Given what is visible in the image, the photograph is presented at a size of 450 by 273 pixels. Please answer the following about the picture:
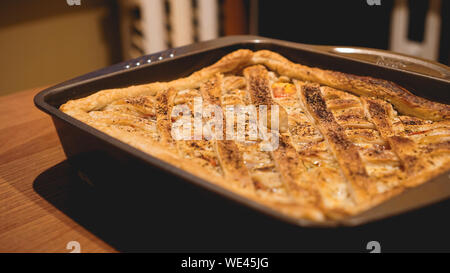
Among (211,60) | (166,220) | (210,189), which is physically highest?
(211,60)

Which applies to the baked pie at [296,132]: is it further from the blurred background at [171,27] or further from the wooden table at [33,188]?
the blurred background at [171,27]

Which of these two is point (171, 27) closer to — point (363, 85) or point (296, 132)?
point (363, 85)

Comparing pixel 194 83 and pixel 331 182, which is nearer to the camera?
pixel 331 182

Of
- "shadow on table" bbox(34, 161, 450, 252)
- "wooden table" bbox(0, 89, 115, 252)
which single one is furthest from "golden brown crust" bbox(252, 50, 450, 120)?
"wooden table" bbox(0, 89, 115, 252)

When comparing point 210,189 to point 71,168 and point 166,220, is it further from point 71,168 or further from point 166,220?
point 71,168

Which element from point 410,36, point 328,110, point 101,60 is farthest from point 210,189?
point 101,60

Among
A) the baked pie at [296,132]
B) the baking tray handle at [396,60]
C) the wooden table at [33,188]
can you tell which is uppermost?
the baking tray handle at [396,60]

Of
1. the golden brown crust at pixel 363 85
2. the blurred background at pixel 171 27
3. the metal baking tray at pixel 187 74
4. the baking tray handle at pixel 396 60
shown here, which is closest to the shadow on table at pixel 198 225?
the metal baking tray at pixel 187 74
